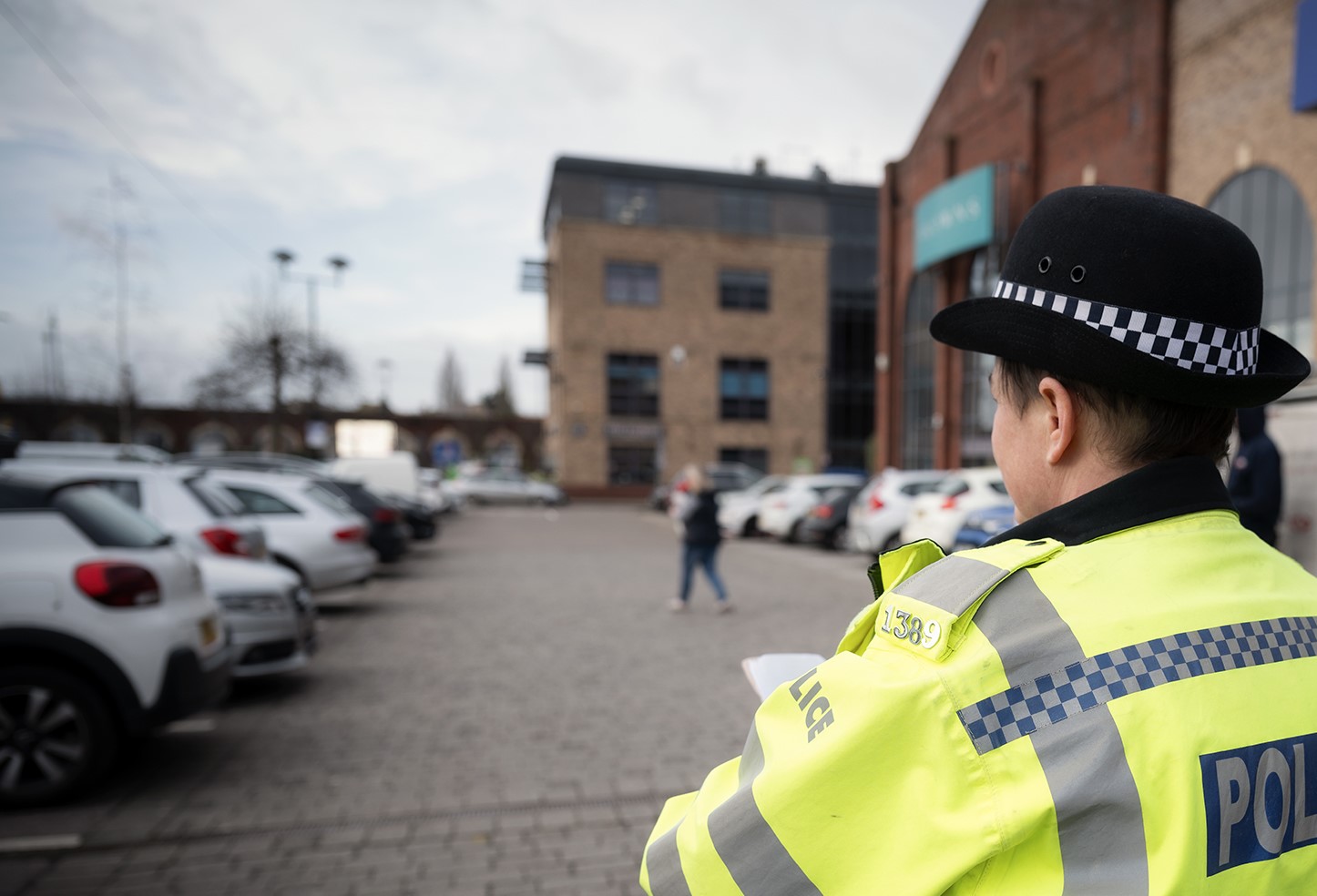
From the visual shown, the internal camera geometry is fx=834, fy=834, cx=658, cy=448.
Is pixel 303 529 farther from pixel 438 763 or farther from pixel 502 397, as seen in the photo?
pixel 502 397

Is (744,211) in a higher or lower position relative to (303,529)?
higher

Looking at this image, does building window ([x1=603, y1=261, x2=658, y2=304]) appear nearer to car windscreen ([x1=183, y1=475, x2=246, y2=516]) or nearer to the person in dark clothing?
car windscreen ([x1=183, y1=475, x2=246, y2=516])

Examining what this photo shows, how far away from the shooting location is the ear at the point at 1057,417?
42.6 inches

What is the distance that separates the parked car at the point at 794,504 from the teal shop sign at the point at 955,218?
6974mm

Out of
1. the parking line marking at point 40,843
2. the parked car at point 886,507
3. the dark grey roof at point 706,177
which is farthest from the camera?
the dark grey roof at point 706,177

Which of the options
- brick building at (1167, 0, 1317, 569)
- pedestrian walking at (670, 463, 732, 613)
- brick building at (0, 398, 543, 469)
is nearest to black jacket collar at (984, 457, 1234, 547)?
pedestrian walking at (670, 463, 732, 613)

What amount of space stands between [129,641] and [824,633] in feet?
20.3

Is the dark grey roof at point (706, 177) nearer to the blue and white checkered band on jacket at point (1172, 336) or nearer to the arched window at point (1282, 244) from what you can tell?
the arched window at point (1282, 244)

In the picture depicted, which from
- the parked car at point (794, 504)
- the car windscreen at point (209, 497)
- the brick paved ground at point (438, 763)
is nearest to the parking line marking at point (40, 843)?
the brick paved ground at point (438, 763)

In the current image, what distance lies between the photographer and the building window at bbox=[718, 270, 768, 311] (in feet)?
141

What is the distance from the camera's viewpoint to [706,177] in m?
42.8

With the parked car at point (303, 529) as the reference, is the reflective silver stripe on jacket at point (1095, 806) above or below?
above

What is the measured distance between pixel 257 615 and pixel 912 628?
594cm

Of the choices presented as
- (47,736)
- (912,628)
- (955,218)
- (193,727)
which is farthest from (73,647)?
(955,218)
